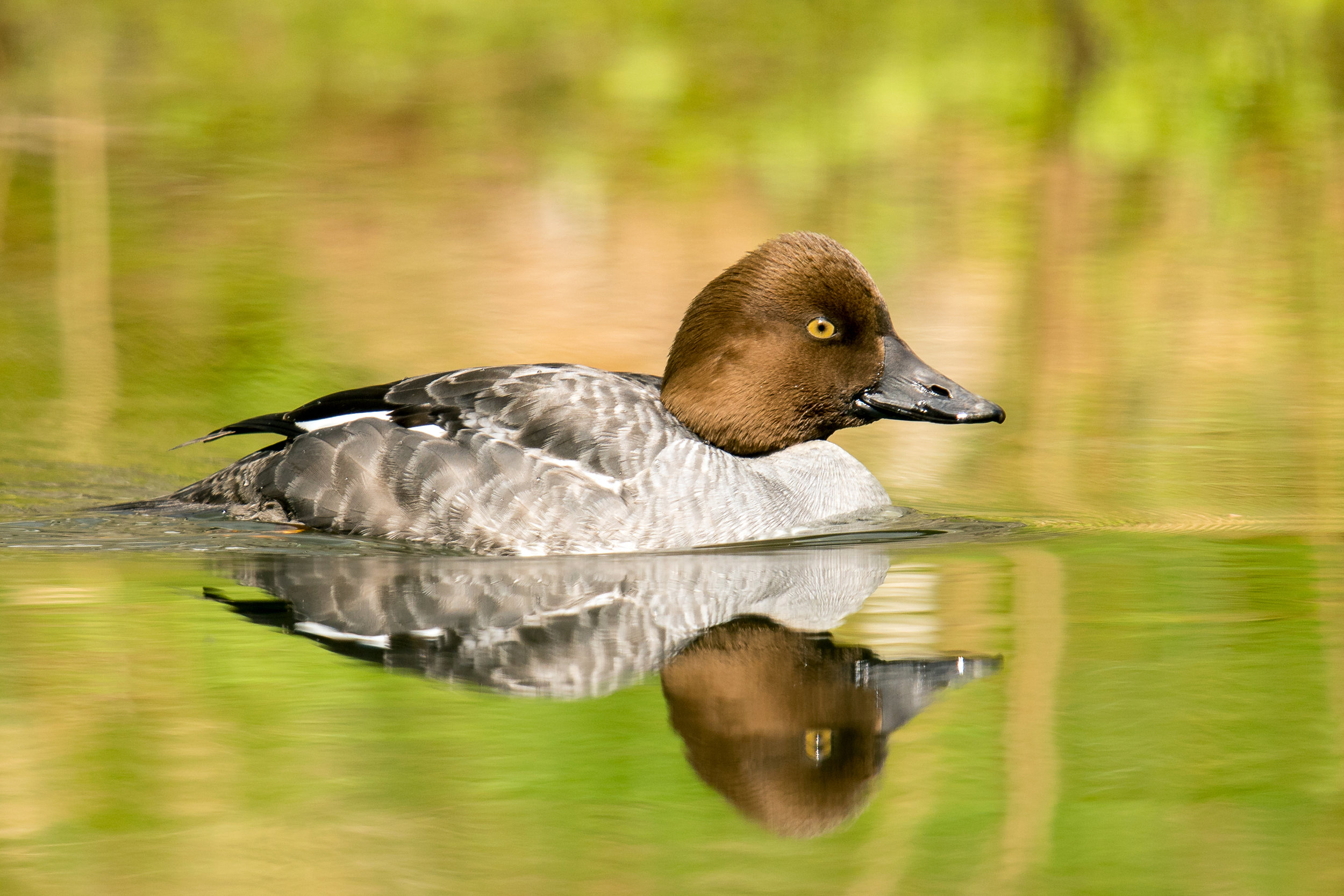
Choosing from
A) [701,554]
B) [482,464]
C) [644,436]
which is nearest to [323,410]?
[482,464]

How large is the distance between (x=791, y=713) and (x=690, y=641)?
2.51ft

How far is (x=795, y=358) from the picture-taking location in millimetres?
7070

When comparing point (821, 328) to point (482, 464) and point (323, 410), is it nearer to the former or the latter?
point (482, 464)

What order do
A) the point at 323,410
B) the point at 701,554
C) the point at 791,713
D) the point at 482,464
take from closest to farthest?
1. the point at 791,713
2. the point at 701,554
3. the point at 482,464
4. the point at 323,410

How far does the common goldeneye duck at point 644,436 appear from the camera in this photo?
22.2 feet

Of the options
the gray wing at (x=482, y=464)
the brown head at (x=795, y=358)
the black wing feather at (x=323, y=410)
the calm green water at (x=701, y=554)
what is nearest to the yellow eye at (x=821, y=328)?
the brown head at (x=795, y=358)

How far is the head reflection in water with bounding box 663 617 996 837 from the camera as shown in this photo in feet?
12.4

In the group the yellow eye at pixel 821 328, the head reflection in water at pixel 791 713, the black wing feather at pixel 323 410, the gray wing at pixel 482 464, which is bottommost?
the head reflection in water at pixel 791 713

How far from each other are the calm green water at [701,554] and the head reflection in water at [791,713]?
2cm

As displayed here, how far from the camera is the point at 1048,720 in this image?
4.27 meters

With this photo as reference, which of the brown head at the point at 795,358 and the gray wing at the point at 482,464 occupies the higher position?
the brown head at the point at 795,358

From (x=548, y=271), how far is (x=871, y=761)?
365 inches

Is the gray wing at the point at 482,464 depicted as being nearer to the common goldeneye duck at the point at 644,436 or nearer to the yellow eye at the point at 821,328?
the common goldeneye duck at the point at 644,436

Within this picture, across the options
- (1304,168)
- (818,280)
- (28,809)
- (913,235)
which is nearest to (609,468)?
(818,280)
